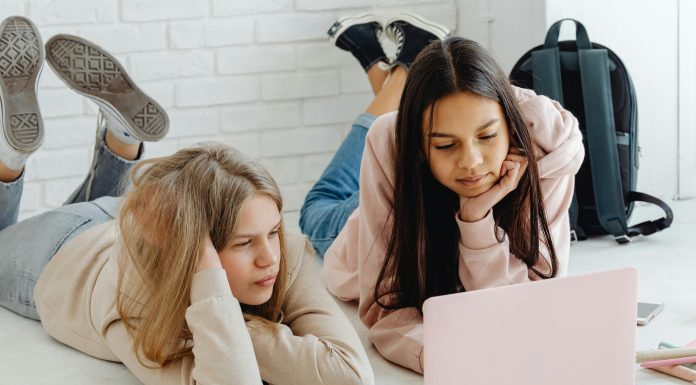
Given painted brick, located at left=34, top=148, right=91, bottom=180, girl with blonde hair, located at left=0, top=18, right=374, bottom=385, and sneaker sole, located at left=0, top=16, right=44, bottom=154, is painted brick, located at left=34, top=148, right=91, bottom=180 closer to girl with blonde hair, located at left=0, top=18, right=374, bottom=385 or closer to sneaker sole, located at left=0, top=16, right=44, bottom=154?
sneaker sole, located at left=0, top=16, right=44, bottom=154

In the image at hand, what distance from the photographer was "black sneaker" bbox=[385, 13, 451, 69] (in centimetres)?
262

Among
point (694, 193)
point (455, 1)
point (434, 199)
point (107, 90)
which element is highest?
point (455, 1)

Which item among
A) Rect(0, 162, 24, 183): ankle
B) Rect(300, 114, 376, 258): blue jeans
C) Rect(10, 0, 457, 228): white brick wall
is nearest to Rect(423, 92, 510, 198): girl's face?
Rect(300, 114, 376, 258): blue jeans

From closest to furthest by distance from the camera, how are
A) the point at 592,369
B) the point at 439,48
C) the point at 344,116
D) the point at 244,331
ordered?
the point at 592,369
the point at 244,331
the point at 439,48
the point at 344,116

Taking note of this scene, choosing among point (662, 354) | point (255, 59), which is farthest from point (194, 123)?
point (662, 354)

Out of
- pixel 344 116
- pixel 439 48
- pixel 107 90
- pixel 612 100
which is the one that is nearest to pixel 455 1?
pixel 344 116

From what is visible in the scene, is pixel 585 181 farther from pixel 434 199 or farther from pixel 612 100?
pixel 434 199

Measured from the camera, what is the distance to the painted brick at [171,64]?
2.71 metres

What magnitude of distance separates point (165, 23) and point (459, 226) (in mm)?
1389

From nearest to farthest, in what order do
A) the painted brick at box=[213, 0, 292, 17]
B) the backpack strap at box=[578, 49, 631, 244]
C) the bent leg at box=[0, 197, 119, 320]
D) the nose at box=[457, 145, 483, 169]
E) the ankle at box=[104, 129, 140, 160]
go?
the nose at box=[457, 145, 483, 169] < the bent leg at box=[0, 197, 119, 320] < the ankle at box=[104, 129, 140, 160] < the backpack strap at box=[578, 49, 631, 244] < the painted brick at box=[213, 0, 292, 17]

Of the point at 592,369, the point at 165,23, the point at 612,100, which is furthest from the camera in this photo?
the point at 165,23

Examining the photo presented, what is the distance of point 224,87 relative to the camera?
2795mm

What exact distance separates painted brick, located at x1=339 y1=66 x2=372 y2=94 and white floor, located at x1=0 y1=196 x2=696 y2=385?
847 mm

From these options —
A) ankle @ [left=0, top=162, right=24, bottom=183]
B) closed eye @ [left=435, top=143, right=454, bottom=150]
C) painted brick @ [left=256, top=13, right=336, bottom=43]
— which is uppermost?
painted brick @ [left=256, top=13, right=336, bottom=43]
